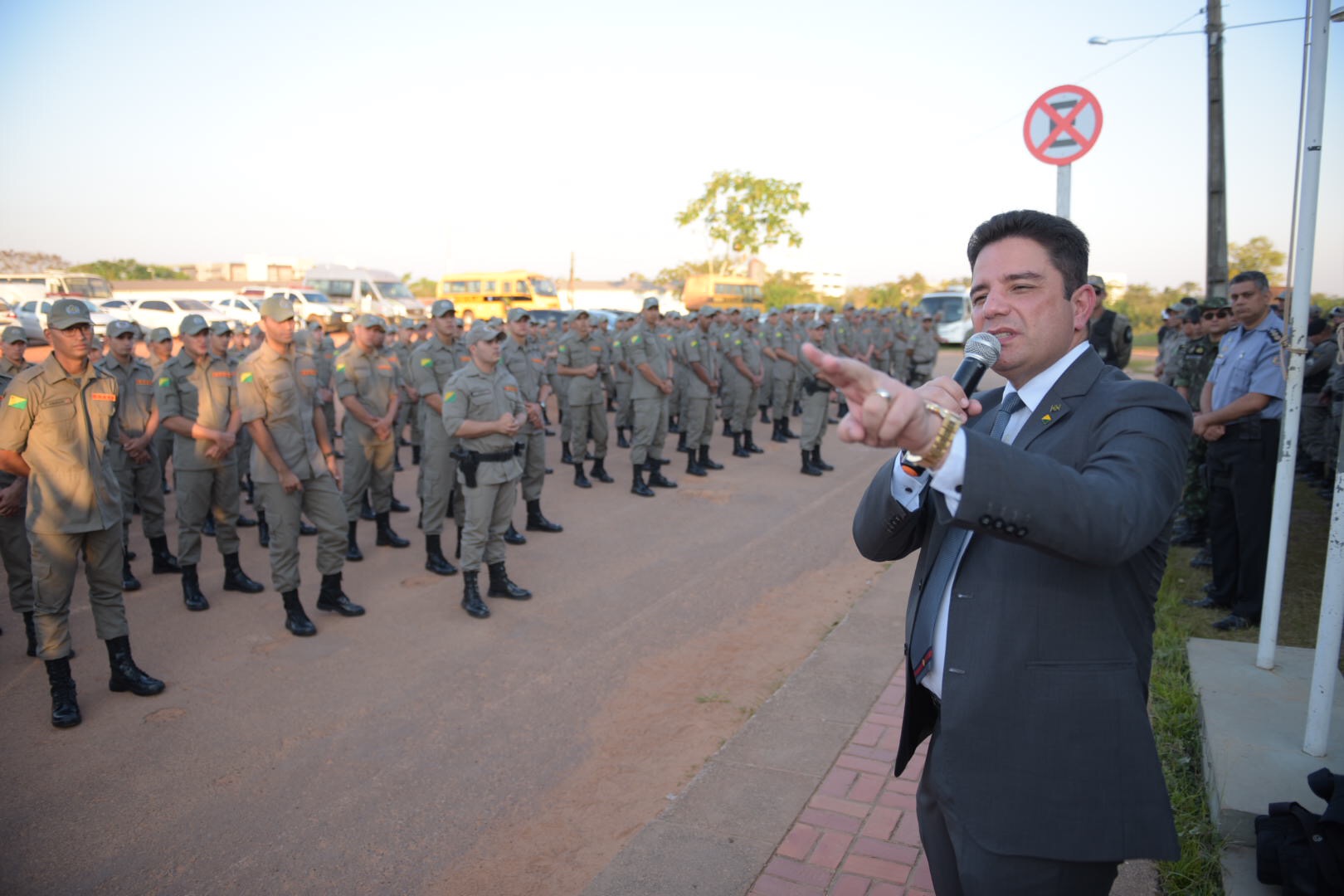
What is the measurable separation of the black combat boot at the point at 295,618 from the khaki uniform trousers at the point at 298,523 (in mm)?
59

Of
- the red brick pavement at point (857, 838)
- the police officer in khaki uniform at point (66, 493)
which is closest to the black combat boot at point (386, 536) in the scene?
the police officer in khaki uniform at point (66, 493)

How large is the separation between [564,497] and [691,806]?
6.58m

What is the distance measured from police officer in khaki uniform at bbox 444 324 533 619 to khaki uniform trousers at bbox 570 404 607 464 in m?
3.97

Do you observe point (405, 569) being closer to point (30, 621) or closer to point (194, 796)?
point (30, 621)

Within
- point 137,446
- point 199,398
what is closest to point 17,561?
point 137,446

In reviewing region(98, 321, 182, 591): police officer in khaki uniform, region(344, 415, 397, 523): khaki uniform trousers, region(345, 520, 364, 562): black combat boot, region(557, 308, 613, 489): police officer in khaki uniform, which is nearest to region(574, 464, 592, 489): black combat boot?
region(557, 308, 613, 489): police officer in khaki uniform

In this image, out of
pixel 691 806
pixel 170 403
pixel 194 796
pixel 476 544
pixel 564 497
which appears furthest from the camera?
pixel 564 497

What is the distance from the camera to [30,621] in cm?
564

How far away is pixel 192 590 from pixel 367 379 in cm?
261

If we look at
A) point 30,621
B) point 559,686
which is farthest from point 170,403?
point 559,686

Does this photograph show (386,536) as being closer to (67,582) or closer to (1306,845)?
(67,582)

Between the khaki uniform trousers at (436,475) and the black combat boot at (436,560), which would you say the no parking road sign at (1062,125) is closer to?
the khaki uniform trousers at (436,475)

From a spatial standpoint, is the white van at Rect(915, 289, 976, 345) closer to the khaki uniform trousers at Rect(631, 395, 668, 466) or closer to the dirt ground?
the khaki uniform trousers at Rect(631, 395, 668, 466)

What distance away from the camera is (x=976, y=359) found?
177cm
